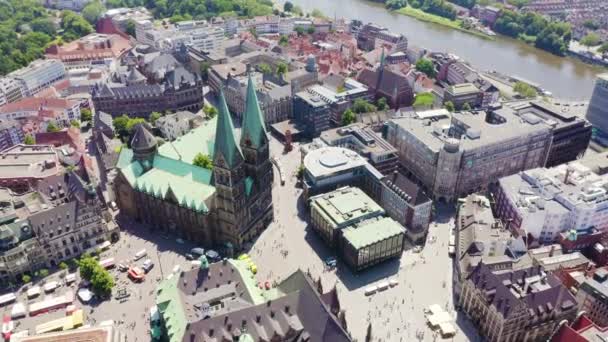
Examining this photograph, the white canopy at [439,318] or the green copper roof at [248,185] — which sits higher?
the green copper roof at [248,185]

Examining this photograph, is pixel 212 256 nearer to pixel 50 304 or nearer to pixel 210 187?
pixel 210 187

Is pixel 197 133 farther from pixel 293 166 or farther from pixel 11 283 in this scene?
pixel 11 283

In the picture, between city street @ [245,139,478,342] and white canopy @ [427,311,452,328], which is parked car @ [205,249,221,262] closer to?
city street @ [245,139,478,342]

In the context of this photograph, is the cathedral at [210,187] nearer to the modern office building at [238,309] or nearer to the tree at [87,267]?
the modern office building at [238,309]

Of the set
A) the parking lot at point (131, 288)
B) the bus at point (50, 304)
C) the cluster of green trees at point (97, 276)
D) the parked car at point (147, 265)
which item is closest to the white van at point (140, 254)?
the parking lot at point (131, 288)

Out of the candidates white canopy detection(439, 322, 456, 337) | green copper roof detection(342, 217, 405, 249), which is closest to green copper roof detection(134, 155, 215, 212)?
green copper roof detection(342, 217, 405, 249)

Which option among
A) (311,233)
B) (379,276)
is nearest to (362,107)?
(311,233)

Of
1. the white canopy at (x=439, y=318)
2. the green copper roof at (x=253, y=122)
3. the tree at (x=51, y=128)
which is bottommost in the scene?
the white canopy at (x=439, y=318)
